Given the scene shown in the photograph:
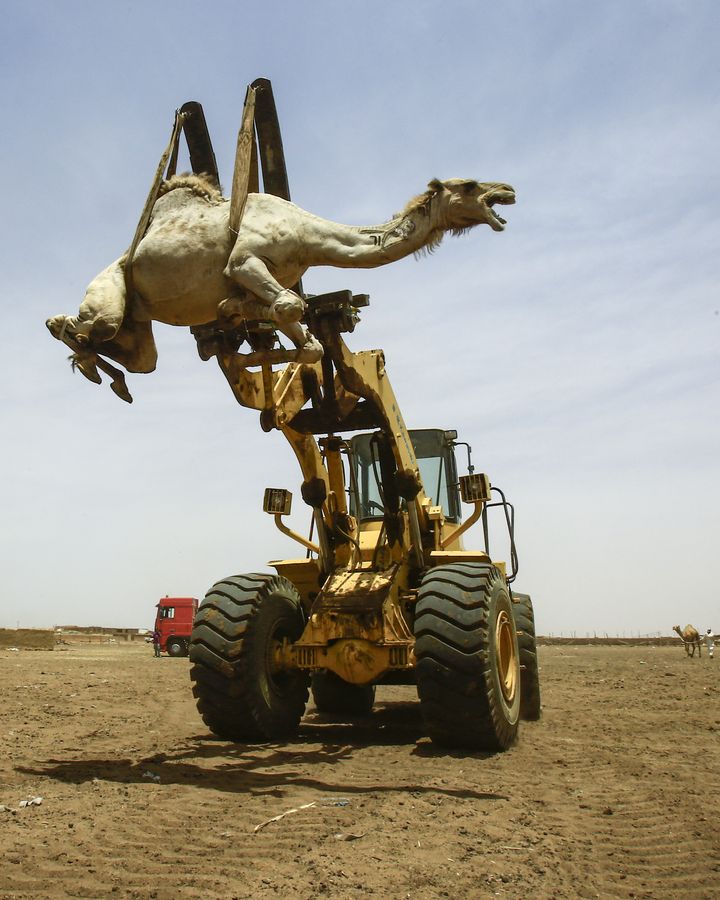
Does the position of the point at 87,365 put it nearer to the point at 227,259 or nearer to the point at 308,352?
the point at 227,259

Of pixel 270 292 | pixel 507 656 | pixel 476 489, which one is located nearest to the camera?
pixel 270 292

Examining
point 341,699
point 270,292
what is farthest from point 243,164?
point 341,699

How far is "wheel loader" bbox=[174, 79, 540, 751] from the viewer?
6.43 metres

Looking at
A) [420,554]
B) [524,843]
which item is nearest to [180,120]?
[420,554]

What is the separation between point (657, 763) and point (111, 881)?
4674mm

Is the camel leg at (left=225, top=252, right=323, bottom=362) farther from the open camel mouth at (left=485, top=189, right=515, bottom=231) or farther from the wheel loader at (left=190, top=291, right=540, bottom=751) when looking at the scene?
the open camel mouth at (left=485, top=189, right=515, bottom=231)

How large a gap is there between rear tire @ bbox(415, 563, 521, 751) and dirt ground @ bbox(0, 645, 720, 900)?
0.75ft

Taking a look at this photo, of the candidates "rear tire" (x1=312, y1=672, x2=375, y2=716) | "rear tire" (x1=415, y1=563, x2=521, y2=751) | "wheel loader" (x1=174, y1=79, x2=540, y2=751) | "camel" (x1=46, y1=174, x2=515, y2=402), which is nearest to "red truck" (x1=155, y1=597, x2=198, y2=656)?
"rear tire" (x1=312, y1=672, x2=375, y2=716)

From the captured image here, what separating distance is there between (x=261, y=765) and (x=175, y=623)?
78.6 ft

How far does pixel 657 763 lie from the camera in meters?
6.81

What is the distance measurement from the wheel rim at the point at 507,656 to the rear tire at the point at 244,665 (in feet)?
6.51

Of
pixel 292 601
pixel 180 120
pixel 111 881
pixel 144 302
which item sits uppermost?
pixel 180 120

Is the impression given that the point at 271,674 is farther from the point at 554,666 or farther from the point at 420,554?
the point at 554,666

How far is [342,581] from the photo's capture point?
8062mm
